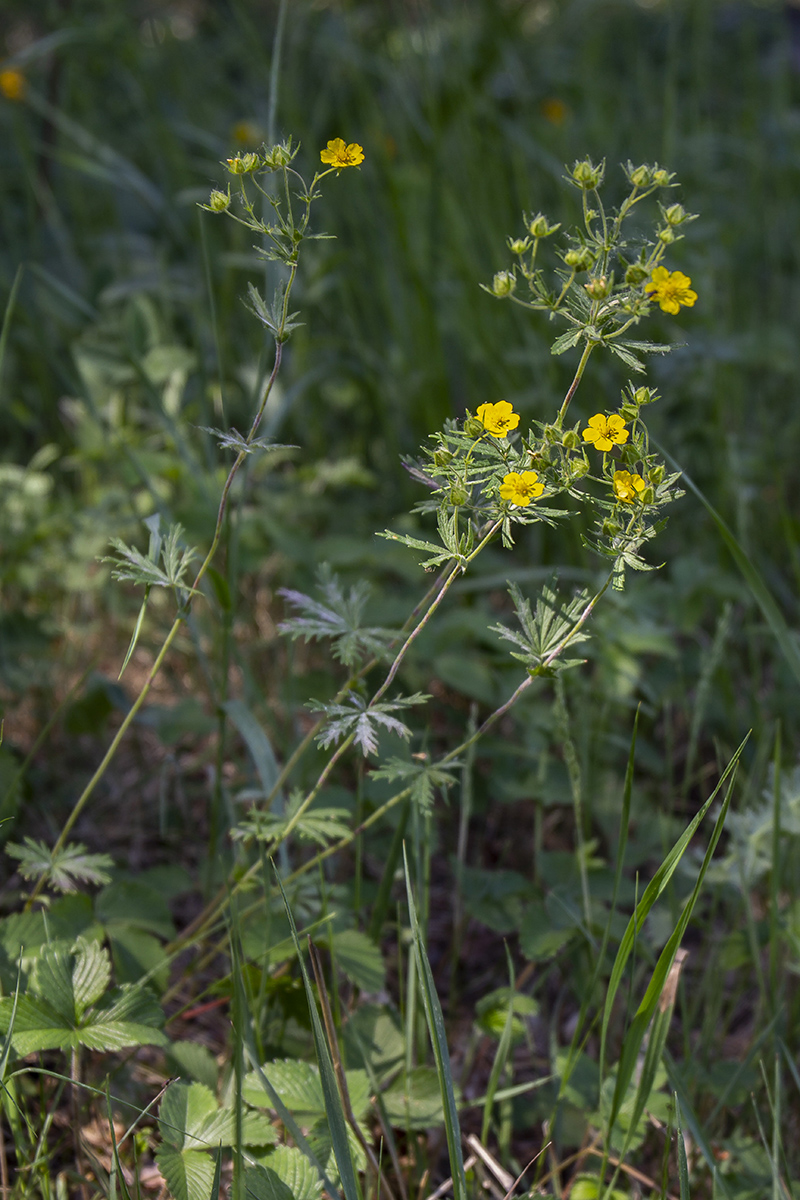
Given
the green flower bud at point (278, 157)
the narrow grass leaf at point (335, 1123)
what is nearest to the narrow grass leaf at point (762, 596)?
the green flower bud at point (278, 157)

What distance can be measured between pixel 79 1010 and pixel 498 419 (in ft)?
2.32

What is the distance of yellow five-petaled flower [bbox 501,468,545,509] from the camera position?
30.0 inches

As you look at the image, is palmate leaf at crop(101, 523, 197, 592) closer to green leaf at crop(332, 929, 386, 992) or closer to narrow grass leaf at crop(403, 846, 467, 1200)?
narrow grass leaf at crop(403, 846, 467, 1200)

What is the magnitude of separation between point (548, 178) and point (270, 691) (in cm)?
195

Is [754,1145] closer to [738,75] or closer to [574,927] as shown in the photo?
[574,927]

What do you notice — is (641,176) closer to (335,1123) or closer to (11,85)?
(335,1123)

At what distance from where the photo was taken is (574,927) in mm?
1200

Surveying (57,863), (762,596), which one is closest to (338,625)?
(57,863)

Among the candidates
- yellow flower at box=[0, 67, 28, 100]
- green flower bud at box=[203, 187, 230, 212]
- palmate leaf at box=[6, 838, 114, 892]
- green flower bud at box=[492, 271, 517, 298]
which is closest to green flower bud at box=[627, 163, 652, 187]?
green flower bud at box=[492, 271, 517, 298]

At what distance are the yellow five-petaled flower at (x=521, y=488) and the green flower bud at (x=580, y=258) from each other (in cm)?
18

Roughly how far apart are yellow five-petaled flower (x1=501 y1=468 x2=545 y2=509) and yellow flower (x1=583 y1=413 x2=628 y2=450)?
0.19 ft

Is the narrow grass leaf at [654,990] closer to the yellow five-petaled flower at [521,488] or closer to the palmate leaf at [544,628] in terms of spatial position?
the palmate leaf at [544,628]

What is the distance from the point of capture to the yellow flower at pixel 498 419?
796mm

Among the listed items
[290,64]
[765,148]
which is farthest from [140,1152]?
[765,148]
